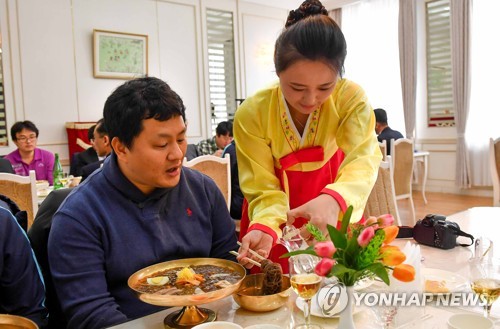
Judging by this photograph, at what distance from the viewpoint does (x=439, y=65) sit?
6.46 meters

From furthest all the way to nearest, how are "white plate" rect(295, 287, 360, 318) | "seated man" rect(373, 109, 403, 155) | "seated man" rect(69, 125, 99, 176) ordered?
"seated man" rect(373, 109, 403, 155)
"seated man" rect(69, 125, 99, 176)
"white plate" rect(295, 287, 360, 318)

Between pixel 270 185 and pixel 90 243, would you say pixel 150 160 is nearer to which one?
pixel 90 243

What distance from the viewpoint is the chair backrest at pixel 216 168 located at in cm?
310

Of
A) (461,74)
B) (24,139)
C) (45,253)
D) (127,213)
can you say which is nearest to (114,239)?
(127,213)

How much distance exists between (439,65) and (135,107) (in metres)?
6.28

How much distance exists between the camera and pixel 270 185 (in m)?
1.38

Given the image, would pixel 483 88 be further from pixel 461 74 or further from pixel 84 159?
pixel 84 159

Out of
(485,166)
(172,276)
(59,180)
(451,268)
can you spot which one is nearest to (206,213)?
(172,276)

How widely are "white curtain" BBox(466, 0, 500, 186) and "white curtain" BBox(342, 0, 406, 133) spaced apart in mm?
1094

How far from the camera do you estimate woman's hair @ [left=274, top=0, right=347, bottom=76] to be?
115 cm

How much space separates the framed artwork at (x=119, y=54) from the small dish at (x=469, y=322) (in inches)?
211

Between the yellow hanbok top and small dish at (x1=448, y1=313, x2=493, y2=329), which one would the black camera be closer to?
the yellow hanbok top

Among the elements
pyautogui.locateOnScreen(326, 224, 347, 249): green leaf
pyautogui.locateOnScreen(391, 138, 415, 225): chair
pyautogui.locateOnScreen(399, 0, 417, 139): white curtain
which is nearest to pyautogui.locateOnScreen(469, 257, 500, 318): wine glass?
pyautogui.locateOnScreen(326, 224, 347, 249): green leaf

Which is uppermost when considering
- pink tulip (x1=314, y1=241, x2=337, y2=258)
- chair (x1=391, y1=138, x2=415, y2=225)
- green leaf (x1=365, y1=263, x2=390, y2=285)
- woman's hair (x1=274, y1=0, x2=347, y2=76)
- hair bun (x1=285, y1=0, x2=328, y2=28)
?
hair bun (x1=285, y1=0, x2=328, y2=28)
